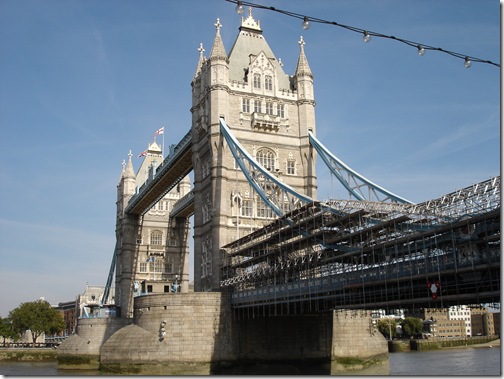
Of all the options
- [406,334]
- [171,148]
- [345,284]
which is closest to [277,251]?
[345,284]

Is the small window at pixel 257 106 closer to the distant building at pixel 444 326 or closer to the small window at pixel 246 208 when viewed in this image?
the small window at pixel 246 208

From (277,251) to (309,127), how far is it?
14.9m

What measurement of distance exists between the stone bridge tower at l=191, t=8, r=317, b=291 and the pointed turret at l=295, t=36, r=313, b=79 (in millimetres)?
90

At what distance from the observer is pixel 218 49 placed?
173 ft

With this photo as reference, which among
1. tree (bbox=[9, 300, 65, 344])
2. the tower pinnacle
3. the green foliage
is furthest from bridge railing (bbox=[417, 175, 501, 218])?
the green foliage

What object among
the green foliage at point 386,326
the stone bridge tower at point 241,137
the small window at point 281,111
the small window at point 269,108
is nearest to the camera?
the stone bridge tower at point 241,137

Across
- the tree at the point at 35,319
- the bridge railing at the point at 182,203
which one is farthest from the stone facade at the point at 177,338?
the tree at the point at 35,319

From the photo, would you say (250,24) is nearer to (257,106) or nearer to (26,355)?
(257,106)

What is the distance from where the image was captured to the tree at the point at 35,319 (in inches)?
3799

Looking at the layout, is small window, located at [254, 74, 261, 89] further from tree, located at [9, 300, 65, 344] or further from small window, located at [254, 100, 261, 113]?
tree, located at [9, 300, 65, 344]

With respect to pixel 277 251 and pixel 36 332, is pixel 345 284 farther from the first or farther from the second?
pixel 36 332

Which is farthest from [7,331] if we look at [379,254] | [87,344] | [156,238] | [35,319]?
[379,254]

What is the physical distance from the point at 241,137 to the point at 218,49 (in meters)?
8.00

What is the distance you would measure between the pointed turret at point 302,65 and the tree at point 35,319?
207 feet
